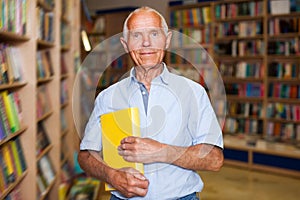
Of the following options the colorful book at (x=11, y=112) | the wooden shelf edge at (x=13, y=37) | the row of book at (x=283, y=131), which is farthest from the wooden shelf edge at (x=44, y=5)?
the row of book at (x=283, y=131)

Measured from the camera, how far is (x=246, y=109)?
4.77 metres

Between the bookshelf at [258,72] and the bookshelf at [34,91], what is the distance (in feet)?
6.36

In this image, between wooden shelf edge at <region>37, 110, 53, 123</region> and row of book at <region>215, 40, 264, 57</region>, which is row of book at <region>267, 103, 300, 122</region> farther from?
wooden shelf edge at <region>37, 110, 53, 123</region>

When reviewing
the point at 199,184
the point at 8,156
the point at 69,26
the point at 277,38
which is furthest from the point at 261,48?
the point at 199,184

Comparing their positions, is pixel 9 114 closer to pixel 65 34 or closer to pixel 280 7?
pixel 65 34

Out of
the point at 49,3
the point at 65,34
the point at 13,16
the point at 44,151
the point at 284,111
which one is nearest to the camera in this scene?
the point at 13,16

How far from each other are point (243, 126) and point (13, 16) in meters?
3.69

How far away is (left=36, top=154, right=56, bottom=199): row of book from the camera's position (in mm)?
2293

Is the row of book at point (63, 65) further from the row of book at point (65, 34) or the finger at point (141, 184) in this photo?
the finger at point (141, 184)

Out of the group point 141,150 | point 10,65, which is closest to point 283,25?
point 10,65

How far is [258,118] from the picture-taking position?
15.3ft

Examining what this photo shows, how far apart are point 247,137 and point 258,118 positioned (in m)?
0.34

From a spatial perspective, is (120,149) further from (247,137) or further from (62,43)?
(247,137)

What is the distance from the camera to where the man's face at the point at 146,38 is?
733 millimetres
